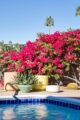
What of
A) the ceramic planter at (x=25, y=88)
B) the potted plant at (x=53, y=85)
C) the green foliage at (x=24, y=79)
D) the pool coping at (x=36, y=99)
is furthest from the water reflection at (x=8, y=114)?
the potted plant at (x=53, y=85)

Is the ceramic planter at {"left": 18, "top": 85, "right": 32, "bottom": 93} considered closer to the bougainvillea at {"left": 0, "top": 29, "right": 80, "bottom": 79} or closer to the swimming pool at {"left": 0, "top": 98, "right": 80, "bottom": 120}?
the swimming pool at {"left": 0, "top": 98, "right": 80, "bottom": 120}

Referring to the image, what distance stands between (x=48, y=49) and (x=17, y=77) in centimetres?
262

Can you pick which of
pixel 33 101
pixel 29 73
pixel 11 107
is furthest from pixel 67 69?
pixel 11 107

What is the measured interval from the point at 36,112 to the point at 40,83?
205 inches

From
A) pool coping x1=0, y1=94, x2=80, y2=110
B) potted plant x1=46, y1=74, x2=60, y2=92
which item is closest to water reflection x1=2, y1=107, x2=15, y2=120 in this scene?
pool coping x1=0, y1=94, x2=80, y2=110

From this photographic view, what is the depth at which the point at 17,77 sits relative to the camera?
1738 centimetres

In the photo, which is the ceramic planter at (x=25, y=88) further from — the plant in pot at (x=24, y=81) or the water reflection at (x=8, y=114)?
the water reflection at (x=8, y=114)

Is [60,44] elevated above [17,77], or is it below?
above

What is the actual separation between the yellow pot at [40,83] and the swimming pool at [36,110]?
112 inches

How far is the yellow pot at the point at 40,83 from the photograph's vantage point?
58.0 feet

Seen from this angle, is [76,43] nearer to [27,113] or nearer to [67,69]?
[67,69]

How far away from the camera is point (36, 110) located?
42.8ft

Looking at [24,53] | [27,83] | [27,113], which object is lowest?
[27,113]

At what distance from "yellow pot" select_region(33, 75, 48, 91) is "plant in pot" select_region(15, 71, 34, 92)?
0.50 metres
